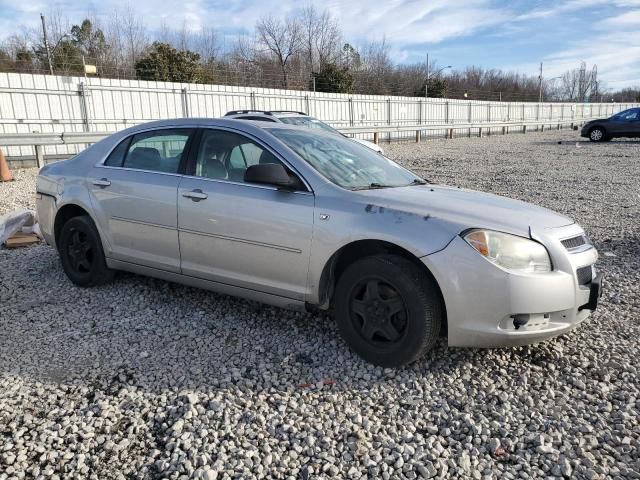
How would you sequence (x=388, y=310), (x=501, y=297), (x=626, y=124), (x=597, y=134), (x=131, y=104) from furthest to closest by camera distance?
(x=597, y=134), (x=626, y=124), (x=131, y=104), (x=388, y=310), (x=501, y=297)

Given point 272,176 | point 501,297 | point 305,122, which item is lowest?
point 501,297

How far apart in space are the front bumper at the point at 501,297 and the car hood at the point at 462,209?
0.54ft

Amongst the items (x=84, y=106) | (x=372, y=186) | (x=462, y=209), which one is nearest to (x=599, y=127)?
(x=84, y=106)

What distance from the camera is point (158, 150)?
14.6 feet

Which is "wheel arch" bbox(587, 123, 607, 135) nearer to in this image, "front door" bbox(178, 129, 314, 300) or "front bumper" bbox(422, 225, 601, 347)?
"front bumper" bbox(422, 225, 601, 347)

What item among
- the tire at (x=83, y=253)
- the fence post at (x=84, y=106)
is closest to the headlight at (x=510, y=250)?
the tire at (x=83, y=253)

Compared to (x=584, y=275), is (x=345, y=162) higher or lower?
higher

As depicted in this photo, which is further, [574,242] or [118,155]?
[118,155]

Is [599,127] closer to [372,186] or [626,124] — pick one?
[626,124]

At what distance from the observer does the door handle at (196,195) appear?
156 inches

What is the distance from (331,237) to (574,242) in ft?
5.10

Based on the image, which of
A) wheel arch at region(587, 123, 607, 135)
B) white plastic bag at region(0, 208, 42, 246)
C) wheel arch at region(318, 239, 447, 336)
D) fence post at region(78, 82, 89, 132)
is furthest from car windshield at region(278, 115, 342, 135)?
wheel arch at region(587, 123, 607, 135)

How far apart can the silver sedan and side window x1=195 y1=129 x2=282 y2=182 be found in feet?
0.04

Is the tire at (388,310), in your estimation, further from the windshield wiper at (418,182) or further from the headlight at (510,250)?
the windshield wiper at (418,182)
